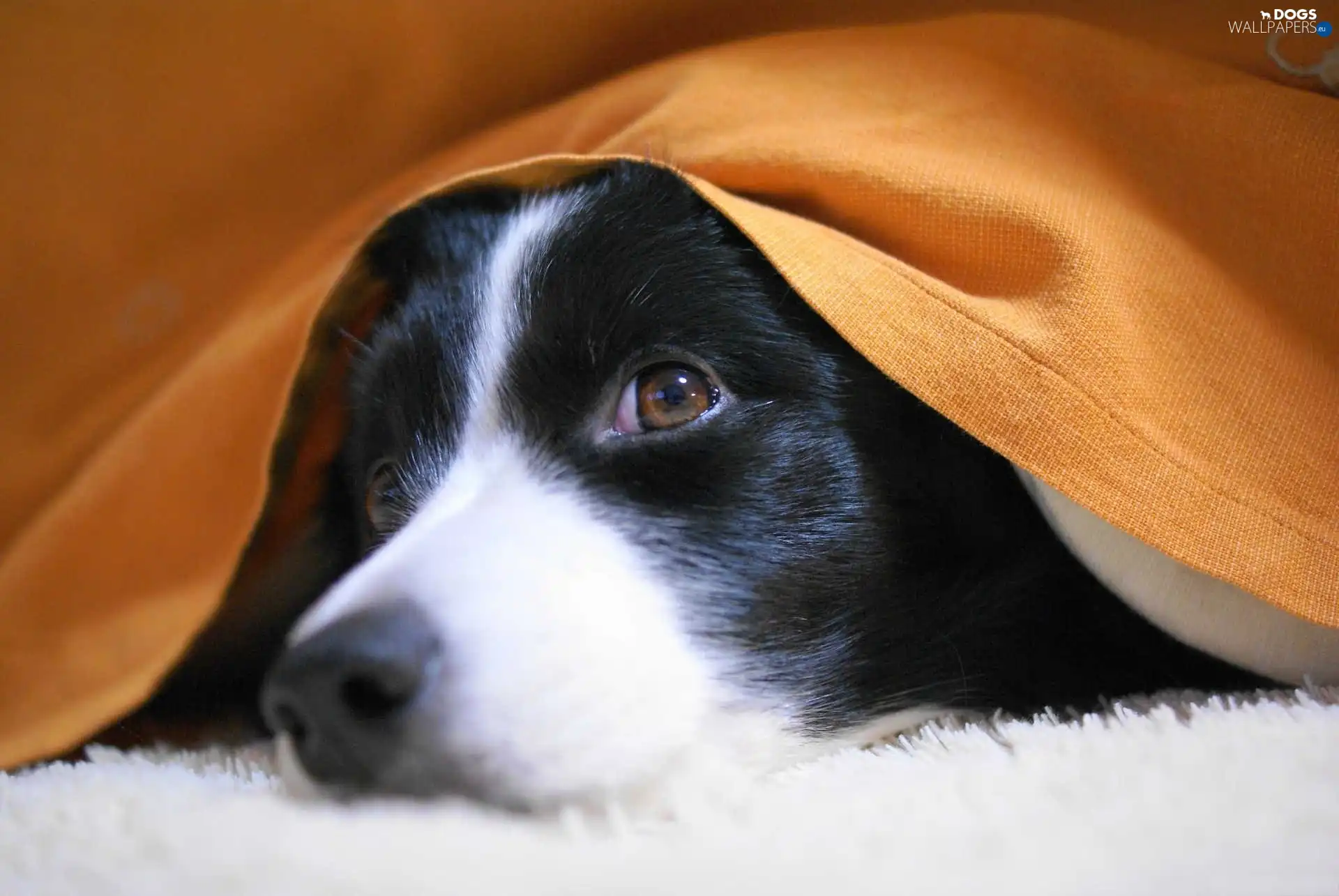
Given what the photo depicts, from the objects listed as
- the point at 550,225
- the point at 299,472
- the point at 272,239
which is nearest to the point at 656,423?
the point at 550,225

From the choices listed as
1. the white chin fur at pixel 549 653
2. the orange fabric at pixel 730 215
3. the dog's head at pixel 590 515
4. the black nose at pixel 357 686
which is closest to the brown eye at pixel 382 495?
the dog's head at pixel 590 515

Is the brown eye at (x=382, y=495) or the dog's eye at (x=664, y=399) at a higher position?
the dog's eye at (x=664, y=399)

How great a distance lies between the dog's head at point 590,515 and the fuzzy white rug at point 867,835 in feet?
0.26

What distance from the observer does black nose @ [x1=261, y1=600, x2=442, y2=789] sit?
691mm

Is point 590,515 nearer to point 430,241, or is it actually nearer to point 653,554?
point 653,554

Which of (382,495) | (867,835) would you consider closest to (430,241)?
(382,495)

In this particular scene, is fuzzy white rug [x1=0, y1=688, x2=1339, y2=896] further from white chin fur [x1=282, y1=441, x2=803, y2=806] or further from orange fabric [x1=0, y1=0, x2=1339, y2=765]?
orange fabric [x1=0, y1=0, x2=1339, y2=765]

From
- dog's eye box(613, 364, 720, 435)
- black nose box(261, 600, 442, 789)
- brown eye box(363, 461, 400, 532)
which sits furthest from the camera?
brown eye box(363, 461, 400, 532)

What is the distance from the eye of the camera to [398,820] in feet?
1.91

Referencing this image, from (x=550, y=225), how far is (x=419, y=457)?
279 millimetres

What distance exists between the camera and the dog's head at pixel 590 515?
27.7 inches

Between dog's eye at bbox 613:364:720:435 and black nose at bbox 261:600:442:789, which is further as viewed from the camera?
dog's eye at bbox 613:364:720:435

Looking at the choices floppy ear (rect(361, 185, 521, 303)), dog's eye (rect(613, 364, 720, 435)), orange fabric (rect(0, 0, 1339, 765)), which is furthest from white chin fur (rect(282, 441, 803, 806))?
floppy ear (rect(361, 185, 521, 303))

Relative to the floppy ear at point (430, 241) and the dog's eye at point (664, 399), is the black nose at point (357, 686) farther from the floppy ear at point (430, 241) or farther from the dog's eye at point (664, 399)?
the floppy ear at point (430, 241)
